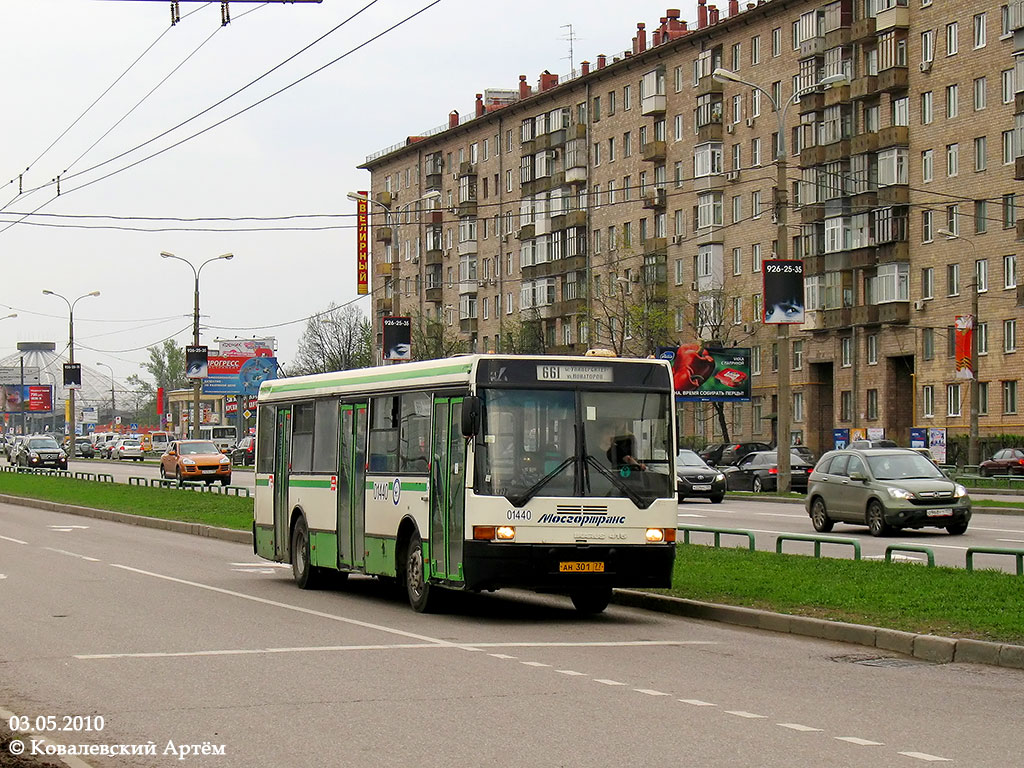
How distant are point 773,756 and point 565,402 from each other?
8.12 meters

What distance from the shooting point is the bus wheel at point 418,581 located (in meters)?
16.9

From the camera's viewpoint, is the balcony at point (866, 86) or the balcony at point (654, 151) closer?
the balcony at point (866, 86)

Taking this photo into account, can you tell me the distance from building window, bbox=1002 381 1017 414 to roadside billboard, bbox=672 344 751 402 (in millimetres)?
13077

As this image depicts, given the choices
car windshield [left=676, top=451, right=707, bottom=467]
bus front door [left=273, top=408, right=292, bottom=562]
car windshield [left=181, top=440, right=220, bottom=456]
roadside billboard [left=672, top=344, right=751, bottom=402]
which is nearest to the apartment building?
roadside billboard [left=672, top=344, right=751, bottom=402]

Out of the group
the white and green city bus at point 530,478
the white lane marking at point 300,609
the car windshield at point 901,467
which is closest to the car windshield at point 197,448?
Answer: the car windshield at point 901,467

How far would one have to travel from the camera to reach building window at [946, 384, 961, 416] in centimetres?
6775

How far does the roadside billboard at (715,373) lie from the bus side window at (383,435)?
131ft

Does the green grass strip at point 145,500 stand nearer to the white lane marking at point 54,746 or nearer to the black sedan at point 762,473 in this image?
the black sedan at point 762,473

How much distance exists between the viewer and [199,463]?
63312 millimetres

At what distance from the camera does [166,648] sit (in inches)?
530

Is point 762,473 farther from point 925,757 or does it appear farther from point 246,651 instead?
point 925,757

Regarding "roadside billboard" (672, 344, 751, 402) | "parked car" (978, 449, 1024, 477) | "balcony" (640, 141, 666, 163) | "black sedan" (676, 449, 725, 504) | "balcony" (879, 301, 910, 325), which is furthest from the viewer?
"balcony" (640, 141, 666, 163)

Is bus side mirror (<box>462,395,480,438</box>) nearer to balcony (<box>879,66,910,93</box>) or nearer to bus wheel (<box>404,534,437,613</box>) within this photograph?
bus wheel (<box>404,534,437,613</box>)

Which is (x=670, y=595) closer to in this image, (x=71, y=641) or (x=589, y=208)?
(x=71, y=641)
